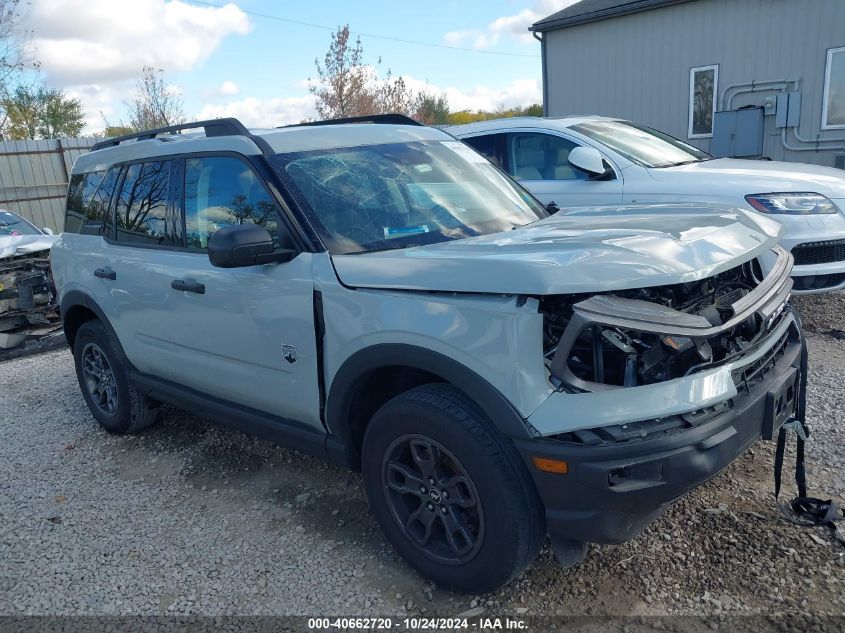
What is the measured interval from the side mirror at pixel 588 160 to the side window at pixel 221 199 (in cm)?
337

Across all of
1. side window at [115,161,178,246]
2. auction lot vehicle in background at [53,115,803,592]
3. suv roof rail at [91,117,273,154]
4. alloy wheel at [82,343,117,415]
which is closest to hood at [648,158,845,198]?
auction lot vehicle in background at [53,115,803,592]

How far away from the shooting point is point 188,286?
356 cm

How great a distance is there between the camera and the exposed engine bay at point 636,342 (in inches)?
89.5

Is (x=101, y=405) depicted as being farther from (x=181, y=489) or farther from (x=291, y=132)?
(x=291, y=132)

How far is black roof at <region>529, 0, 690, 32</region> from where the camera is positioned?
12539mm

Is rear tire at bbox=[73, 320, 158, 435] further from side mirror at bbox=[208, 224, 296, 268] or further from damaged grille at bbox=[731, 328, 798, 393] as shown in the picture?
damaged grille at bbox=[731, 328, 798, 393]

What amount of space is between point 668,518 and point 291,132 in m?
2.61

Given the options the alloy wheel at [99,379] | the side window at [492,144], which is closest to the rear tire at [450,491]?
the alloy wheel at [99,379]

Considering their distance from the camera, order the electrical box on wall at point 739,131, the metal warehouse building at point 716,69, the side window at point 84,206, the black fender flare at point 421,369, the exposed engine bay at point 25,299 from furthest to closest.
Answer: the electrical box on wall at point 739,131
the metal warehouse building at point 716,69
the exposed engine bay at point 25,299
the side window at point 84,206
the black fender flare at point 421,369

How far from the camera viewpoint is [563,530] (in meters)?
2.37

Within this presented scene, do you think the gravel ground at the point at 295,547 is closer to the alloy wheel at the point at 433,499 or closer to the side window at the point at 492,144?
the alloy wheel at the point at 433,499

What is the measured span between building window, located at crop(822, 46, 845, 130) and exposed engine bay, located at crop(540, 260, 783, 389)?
35.0 feet

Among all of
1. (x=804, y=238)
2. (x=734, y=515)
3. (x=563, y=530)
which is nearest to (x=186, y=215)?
(x=563, y=530)

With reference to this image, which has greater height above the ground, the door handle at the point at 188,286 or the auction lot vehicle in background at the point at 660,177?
the auction lot vehicle in background at the point at 660,177
